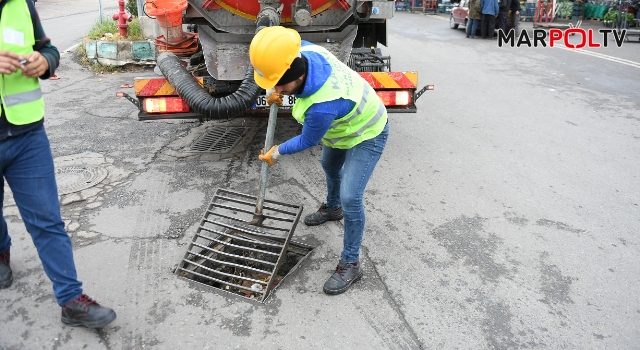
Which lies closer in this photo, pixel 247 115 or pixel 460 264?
pixel 460 264

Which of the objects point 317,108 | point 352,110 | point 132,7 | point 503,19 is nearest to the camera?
point 317,108

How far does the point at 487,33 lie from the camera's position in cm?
1505

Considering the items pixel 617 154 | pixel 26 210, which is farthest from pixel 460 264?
pixel 617 154

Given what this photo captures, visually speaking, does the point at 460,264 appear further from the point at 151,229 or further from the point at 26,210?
the point at 26,210

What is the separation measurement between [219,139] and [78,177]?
1571mm

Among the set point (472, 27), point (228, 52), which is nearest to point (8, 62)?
point (228, 52)

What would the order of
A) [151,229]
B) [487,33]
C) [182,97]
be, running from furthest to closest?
[487,33] < [182,97] < [151,229]

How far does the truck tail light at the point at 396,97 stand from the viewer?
16.4ft

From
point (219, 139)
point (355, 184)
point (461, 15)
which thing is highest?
point (461, 15)

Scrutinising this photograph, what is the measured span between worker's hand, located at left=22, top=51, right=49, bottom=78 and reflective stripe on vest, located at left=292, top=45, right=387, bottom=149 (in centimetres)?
129

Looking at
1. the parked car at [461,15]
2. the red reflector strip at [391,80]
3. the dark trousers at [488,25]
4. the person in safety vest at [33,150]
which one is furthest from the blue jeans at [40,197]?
the parked car at [461,15]

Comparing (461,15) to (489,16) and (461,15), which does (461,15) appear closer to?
(461,15)

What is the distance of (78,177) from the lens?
4691 millimetres

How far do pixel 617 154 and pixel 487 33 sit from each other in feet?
34.5
